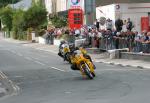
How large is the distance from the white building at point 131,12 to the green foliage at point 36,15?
35.2m

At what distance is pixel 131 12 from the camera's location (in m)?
38.9

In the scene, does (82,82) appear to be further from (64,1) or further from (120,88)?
(64,1)

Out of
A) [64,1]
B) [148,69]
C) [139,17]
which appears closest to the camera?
[148,69]

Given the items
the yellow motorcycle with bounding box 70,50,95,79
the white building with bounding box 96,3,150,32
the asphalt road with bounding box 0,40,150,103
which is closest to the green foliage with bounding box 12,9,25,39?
the white building with bounding box 96,3,150,32

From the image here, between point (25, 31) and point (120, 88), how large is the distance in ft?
204

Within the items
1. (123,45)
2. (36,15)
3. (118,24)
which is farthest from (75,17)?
(36,15)

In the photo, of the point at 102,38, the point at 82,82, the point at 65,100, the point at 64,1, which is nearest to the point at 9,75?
the point at 82,82

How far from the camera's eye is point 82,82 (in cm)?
1942

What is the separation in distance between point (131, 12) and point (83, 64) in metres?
18.7

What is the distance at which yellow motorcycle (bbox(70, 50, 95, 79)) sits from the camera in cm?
2055

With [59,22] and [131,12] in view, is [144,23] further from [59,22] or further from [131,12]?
[59,22]

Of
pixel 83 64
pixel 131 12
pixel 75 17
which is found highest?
pixel 131 12

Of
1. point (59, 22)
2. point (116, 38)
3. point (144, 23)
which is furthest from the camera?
point (59, 22)

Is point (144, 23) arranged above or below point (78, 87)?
above
